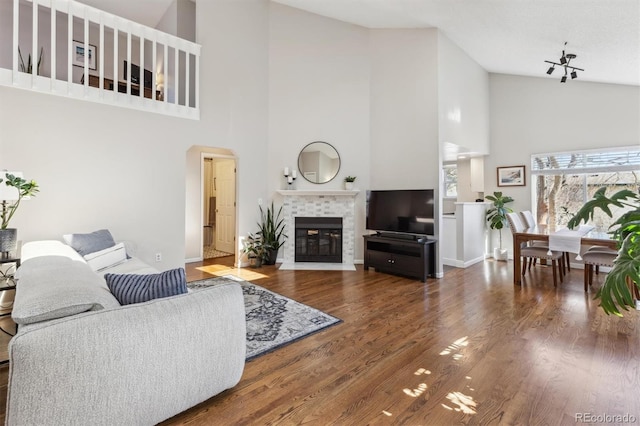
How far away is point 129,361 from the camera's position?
1386 millimetres

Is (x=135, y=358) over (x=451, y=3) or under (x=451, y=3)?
under

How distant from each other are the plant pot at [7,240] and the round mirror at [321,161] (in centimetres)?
389

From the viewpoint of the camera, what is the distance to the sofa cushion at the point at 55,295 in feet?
4.30

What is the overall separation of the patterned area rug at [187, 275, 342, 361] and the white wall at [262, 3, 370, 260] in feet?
7.18

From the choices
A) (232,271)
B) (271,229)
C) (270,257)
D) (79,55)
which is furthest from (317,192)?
(79,55)

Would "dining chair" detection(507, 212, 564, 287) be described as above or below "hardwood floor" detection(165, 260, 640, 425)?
above

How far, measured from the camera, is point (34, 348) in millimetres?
1177

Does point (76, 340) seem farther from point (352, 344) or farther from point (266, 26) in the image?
point (266, 26)

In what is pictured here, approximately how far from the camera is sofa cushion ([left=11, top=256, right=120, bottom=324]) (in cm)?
131

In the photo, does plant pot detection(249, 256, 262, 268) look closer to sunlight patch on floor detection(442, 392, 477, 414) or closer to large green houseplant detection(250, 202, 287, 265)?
large green houseplant detection(250, 202, 287, 265)

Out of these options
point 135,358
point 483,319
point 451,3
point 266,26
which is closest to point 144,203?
Answer: point 135,358

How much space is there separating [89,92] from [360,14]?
160 inches

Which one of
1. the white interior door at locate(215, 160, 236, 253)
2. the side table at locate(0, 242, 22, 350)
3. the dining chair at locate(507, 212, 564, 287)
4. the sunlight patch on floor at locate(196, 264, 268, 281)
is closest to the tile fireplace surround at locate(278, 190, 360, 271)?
the sunlight patch on floor at locate(196, 264, 268, 281)

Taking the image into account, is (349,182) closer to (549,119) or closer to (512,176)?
(512,176)
